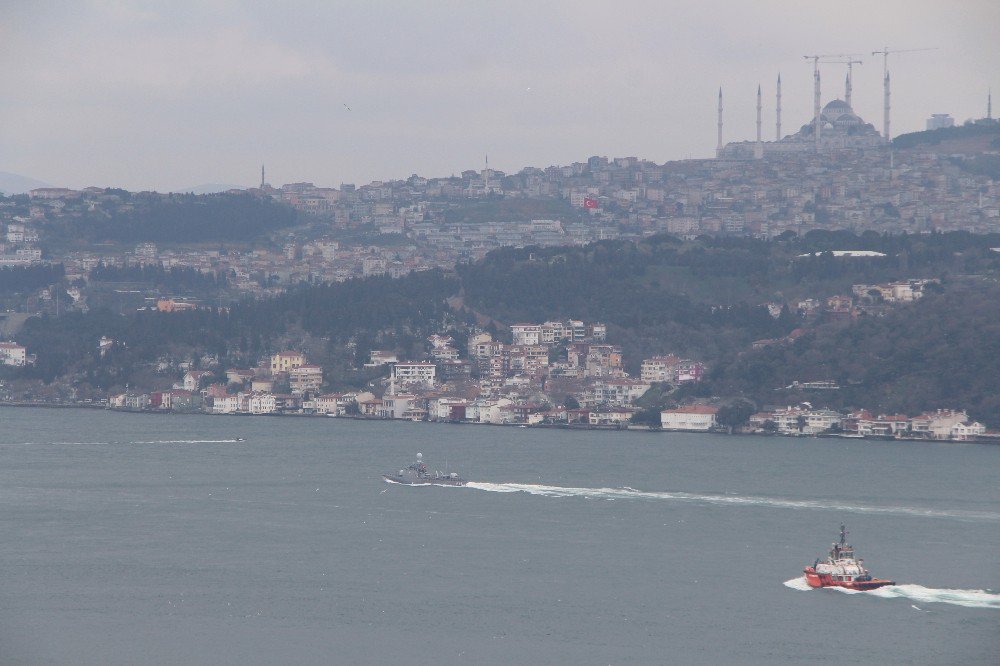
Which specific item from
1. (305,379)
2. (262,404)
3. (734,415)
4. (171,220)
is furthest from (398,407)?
(171,220)

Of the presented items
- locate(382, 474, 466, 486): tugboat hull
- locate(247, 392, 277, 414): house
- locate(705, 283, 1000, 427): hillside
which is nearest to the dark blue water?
locate(382, 474, 466, 486): tugboat hull

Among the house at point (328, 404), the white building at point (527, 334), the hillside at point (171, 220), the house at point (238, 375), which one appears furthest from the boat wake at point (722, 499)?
the hillside at point (171, 220)

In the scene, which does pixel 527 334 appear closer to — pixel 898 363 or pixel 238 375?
pixel 238 375

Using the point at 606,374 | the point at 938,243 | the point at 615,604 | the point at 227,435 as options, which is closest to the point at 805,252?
the point at 938,243

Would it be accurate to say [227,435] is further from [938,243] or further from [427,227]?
[427,227]

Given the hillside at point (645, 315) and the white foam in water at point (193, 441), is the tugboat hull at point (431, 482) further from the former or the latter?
the hillside at point (645, 315)

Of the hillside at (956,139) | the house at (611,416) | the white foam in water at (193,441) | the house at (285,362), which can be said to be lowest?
the white foam in water at (193,441)
